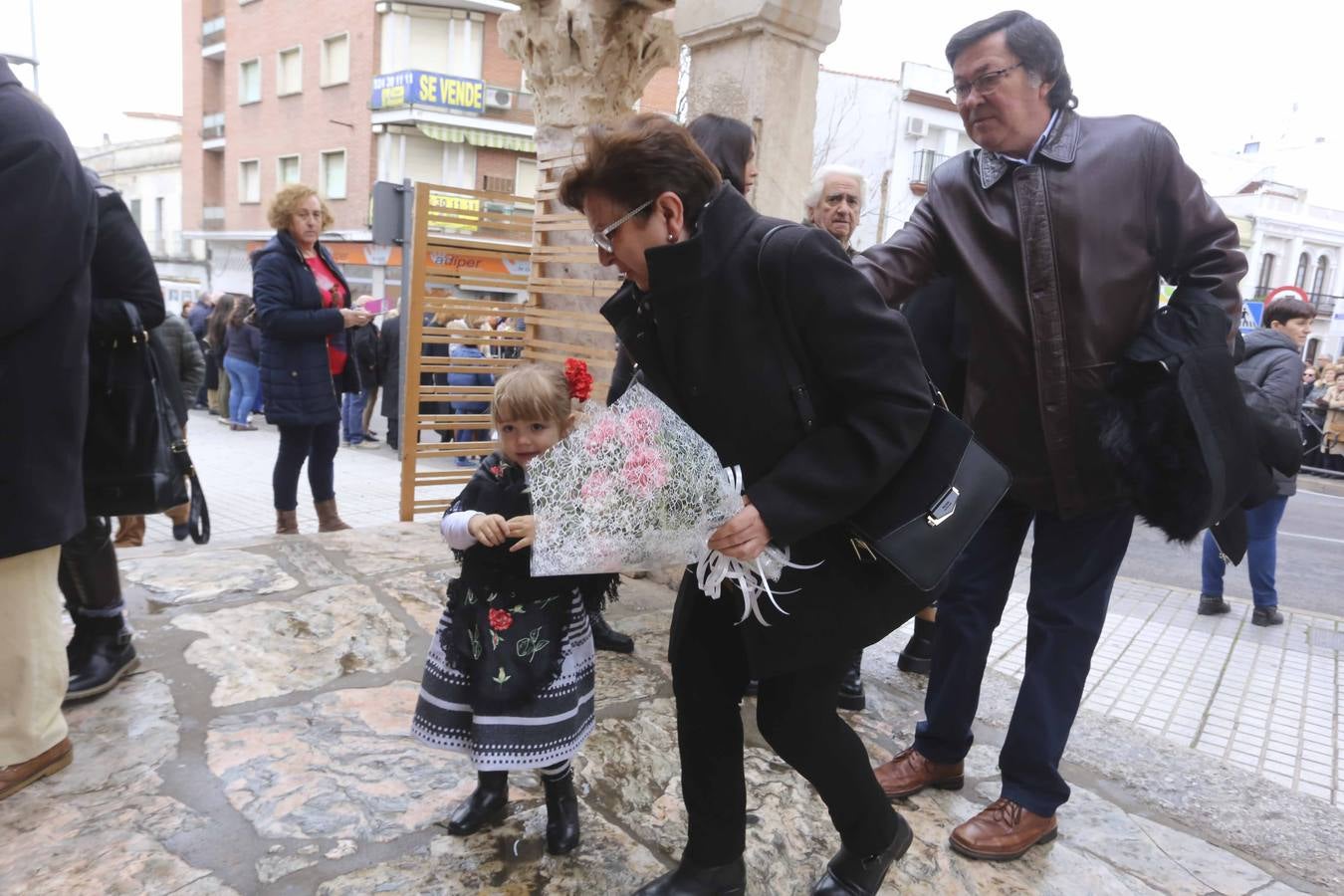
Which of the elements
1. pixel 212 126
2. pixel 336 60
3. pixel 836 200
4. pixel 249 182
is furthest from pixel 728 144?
pixel 212 126

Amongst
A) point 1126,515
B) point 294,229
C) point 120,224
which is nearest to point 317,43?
point 294,229

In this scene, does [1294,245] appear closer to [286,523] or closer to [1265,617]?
[1265,617]

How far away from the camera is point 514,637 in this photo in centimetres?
224

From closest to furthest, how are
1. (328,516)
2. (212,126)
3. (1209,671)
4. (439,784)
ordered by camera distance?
(439,784), (1209,671), (328,516), (212,126)

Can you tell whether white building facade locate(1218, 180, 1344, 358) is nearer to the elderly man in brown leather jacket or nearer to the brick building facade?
the brick building facade

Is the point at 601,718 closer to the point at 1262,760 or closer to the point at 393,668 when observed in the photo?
the point at 393,668

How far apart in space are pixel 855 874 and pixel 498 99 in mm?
27117

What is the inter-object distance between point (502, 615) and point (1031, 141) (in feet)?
6.23

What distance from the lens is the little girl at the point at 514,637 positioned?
2221mm

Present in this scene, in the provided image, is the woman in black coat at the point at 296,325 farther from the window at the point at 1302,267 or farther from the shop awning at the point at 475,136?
the window at the point at 1302,267

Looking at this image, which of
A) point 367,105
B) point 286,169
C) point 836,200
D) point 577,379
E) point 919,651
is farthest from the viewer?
point 286,169

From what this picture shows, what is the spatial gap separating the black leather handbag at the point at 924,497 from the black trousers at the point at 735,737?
309 millimetres

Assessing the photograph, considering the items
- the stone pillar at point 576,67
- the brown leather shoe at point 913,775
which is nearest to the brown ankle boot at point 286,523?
the stone pillar at point 576,67

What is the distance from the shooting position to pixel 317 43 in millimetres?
27875
